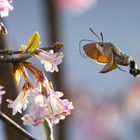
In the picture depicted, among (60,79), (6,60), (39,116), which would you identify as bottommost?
(60,79)

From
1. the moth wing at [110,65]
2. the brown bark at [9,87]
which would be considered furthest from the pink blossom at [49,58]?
the brown bark at [9,87]

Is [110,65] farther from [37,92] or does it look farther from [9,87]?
[9,87]

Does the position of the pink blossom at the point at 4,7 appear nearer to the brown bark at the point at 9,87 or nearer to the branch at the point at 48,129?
the branch at the point at 48,129

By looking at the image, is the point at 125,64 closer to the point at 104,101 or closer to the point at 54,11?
the point at 54,11

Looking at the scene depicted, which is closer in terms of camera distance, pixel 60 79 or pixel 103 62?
pixel 103 62

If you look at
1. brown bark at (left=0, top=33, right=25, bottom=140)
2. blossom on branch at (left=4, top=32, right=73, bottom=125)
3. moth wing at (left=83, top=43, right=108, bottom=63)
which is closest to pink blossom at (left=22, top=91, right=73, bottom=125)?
blossom on branch at (left=4, top=32, right=73, bottom=125)

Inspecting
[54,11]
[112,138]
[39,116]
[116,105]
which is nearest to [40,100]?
[39,116]
